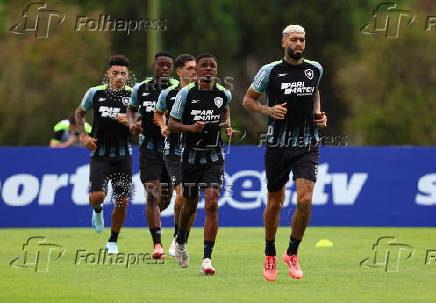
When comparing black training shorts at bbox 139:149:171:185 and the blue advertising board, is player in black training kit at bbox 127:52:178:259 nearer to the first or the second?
black training shorts at bbox 139:149:171:185

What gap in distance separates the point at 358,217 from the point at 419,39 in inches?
1136

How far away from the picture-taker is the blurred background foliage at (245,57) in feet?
165

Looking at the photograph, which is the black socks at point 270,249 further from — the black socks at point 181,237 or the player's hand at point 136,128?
the player's hand at point 136,128

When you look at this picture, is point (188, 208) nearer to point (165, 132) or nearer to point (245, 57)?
point (165, 132)

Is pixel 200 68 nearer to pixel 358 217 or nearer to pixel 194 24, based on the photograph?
pixel 358 217

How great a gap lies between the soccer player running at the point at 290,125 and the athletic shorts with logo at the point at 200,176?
84 cm

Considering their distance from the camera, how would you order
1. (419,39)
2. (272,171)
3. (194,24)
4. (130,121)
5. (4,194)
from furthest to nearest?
(194,24), (419,39), (4,194), (130,121), (272,171)

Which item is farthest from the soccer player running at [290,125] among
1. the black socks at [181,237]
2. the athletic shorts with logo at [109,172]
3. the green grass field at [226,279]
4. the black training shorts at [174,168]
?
the athletic shorts with logo at [109,172]

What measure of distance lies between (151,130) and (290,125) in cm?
354

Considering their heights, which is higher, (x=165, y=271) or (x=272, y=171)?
→ (x=272, y=171)

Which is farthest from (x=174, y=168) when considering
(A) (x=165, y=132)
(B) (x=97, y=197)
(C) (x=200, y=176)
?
(C) (x=200, y=176)

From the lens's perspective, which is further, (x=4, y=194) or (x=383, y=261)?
(x=4, y=194)

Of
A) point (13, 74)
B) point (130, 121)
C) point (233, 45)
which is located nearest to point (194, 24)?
point (233, 45)

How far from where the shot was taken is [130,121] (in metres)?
16.7
